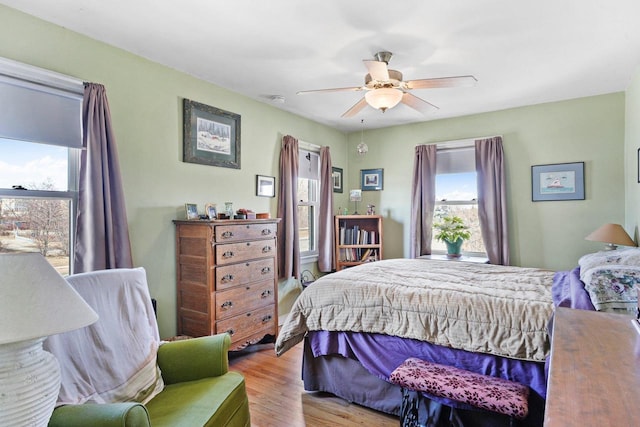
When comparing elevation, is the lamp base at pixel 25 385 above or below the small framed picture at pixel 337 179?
below

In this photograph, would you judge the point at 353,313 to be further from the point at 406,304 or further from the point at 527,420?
the point at 527,420

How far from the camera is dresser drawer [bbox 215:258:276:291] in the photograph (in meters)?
2.94

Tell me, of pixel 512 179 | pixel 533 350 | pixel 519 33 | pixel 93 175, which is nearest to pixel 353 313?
pixel 533 350

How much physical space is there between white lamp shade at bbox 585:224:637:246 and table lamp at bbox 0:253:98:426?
3.97 m

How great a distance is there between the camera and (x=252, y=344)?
3.42 meters

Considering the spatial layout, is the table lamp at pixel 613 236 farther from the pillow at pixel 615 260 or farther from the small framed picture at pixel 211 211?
the small framed picture at pixel 211 211

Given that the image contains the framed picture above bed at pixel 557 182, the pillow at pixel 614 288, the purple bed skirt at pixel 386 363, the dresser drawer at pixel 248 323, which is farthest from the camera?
the framed picture above bed at pixel 557 182

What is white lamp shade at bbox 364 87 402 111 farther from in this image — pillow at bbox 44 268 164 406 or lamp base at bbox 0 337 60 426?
lamp base at bbox 0 337 60 426

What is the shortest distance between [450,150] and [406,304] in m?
3.10

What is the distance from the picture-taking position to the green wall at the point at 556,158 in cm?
377

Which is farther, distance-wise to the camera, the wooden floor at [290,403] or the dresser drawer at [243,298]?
the dresser drawer at [243,298]

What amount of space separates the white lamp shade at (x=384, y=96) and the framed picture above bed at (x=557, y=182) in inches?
96.2

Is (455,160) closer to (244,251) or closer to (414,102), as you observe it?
(414,102)

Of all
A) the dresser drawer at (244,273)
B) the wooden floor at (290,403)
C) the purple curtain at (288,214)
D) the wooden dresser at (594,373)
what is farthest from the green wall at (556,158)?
the wooden dresser at (594,373)
